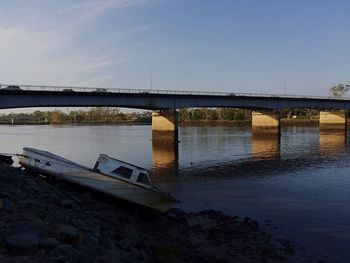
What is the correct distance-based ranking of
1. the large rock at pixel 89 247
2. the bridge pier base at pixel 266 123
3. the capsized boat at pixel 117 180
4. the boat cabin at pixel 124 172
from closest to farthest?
the large rock at pixel 89 247, the capsized boat at pixel 117 180, the boat cabin at pixel 124 172, the bridge pier base at pixel 266 123

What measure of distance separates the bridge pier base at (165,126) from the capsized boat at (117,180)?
5421cm

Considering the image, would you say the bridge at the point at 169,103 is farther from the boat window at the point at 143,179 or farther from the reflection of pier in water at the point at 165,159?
the boat window at the point at 143,179

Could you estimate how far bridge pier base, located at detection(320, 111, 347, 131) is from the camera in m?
119

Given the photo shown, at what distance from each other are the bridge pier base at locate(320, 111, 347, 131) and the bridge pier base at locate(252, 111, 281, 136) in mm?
27071

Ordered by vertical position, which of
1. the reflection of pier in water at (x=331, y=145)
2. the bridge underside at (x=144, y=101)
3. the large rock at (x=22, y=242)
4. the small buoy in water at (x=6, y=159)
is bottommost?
the reflection of pier in water at (x=331, y=145)

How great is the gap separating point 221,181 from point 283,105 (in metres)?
70.1

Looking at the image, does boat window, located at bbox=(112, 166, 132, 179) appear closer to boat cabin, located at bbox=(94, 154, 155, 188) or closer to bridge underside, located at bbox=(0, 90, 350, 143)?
boat cabin, located at bbox=(94, 154, 155, 188)

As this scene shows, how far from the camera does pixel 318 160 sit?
160ft

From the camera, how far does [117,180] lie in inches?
796

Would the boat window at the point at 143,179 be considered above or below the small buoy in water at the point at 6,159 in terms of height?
below

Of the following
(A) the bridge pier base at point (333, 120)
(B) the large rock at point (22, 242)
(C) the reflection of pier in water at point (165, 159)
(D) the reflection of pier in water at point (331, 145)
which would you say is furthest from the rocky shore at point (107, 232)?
(A) the bridge pier base at point (333, 120)

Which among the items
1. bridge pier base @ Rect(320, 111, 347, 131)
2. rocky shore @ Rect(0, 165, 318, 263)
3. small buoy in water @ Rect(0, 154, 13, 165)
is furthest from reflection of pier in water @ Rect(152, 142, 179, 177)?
bridge pier base @ Rect(320, 111, 347, 131)

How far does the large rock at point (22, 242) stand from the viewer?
9.60 metres

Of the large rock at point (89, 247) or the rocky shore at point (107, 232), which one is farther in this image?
the large rock at point (89, 247)
